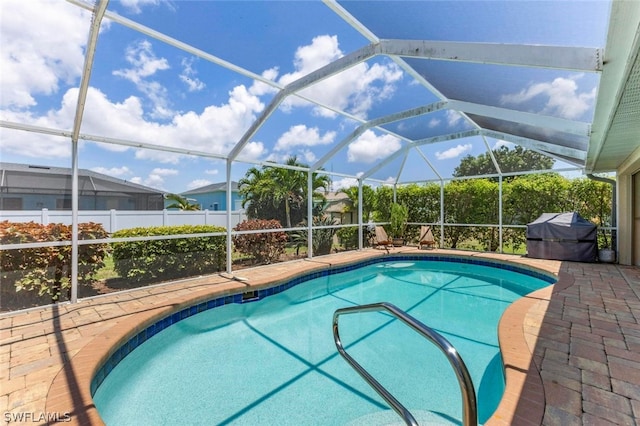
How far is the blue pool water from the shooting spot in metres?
2.95


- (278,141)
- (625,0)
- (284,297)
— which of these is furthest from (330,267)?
(625,0)

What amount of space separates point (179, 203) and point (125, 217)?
1121 mm

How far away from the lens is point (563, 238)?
27.7ft

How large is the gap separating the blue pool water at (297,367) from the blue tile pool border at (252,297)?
0.08 m

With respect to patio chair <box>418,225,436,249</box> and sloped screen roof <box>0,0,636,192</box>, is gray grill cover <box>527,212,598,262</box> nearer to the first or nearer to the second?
sloped screen roof <box>0,0,636,192</box>

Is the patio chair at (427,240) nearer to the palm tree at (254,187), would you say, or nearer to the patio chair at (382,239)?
the patio chair at (382,239)

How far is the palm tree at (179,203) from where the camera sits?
247 inches

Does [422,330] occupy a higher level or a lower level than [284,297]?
higher

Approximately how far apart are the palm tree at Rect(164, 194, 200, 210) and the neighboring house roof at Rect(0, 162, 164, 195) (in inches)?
24.6

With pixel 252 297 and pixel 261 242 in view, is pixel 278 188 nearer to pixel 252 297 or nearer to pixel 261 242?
pixel 261 242

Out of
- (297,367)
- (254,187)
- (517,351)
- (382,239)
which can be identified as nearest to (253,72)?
(297,367)

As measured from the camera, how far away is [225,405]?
3.05 m

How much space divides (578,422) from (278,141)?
7779 mm

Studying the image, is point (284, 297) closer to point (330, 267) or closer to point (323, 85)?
point (330, 267)
